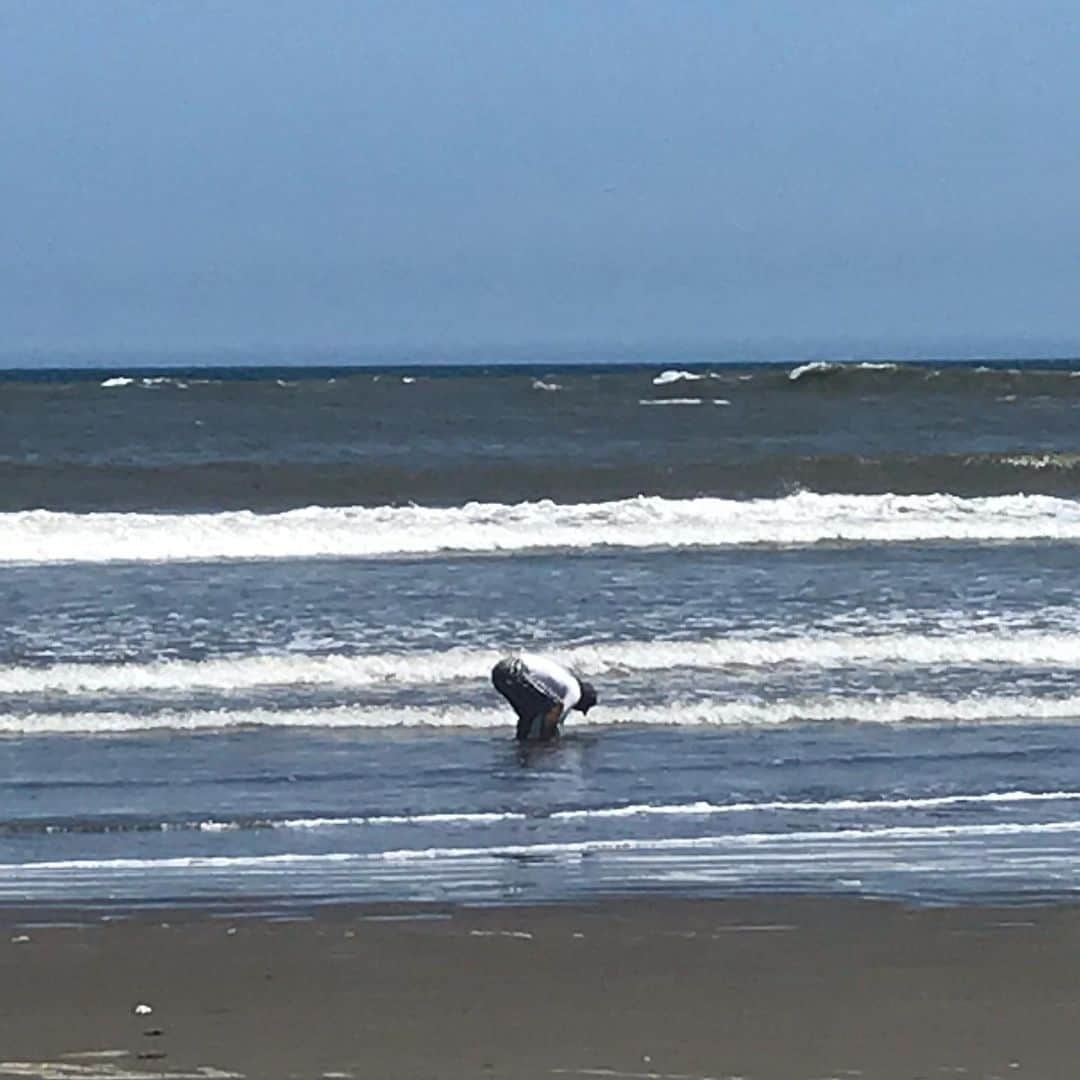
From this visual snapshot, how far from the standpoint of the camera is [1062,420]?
140 feet

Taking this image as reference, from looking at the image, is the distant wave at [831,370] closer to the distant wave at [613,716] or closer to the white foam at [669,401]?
the white foam at [669,401]

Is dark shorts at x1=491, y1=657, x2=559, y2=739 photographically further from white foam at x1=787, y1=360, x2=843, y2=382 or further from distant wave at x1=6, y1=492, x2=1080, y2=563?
white foam at x1=787, y1=360, x2=843, y2=382

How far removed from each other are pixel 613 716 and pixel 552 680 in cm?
60

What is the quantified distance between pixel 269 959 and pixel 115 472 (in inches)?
1001

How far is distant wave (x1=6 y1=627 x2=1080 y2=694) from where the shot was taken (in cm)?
1269

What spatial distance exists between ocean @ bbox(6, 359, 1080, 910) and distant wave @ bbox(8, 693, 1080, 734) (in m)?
0.03

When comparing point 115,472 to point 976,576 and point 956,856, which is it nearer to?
point 976,576

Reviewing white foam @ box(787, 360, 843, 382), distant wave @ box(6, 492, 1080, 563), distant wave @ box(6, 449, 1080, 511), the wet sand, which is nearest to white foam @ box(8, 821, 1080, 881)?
the wet sand

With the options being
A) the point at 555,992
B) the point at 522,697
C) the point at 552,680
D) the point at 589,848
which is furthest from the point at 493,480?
the point at 555,992

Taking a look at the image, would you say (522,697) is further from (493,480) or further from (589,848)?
(493,480)

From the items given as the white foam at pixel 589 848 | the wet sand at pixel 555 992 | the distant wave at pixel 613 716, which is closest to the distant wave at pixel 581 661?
Answer: the distant wave at pixel 613 716

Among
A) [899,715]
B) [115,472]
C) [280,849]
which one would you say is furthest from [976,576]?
[115,472]

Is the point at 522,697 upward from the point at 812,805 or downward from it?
upward

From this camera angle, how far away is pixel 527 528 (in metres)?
21.9
